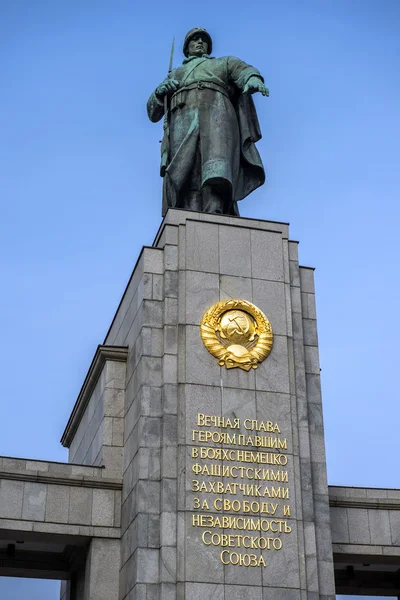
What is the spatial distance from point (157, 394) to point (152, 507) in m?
2.10

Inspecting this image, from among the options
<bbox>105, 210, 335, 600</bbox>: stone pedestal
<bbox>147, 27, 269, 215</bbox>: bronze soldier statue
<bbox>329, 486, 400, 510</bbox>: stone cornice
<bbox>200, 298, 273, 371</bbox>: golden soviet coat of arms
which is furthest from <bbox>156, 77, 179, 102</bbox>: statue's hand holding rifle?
<bbox>329, 486, 400, 510</bbox>: stone cornice

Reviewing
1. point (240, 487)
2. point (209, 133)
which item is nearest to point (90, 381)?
point (240, 487)

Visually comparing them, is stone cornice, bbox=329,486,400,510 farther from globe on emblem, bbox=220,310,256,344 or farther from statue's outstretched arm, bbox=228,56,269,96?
statue's outstretched arm, bbox=228,56,269,96

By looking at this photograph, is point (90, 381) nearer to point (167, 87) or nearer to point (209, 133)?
point (209, 133)

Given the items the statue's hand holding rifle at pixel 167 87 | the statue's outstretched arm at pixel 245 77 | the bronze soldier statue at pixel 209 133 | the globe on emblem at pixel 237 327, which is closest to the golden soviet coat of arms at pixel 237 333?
the globe on emblem at pixel 237 327

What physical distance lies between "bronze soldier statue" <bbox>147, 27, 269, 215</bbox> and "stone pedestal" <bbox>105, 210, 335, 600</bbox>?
5.55ft

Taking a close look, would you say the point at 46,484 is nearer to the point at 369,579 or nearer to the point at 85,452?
the point at 85,452

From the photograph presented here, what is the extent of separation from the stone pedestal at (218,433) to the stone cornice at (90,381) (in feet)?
1.00

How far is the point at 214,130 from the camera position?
69.9 ft

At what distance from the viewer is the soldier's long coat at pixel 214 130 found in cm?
2116

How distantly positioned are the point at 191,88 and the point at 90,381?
6941 mm

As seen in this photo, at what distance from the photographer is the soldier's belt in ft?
71.6

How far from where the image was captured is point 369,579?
22.0 metres

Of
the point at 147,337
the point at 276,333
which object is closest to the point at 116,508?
the point at 147,337
